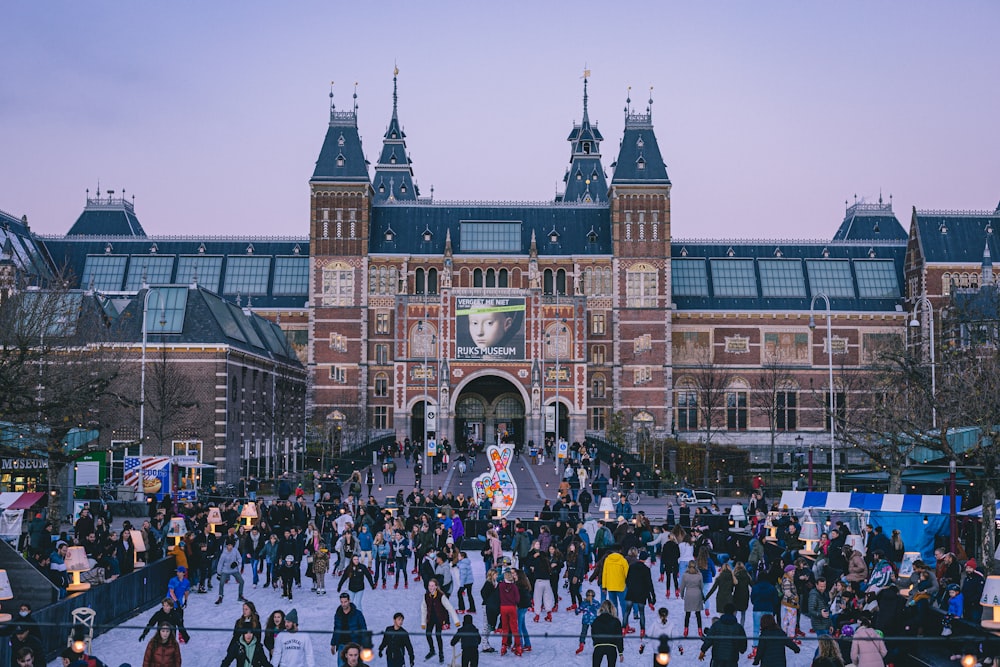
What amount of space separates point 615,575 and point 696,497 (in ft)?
82.4

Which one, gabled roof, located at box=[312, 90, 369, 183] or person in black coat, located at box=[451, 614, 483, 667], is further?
gabled roof, located at box=[312, 90, 369, 183]

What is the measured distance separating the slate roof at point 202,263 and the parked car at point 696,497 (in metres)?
38.2

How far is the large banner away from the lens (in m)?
68.4

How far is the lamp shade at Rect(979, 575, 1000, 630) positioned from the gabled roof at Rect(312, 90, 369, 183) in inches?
2392

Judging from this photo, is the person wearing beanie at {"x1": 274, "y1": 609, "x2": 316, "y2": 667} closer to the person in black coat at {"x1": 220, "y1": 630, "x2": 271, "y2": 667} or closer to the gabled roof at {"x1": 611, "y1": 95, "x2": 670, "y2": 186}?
the person in black coat at {"x1": 220, "y1": 630, "x2": 271, "y2": 667}

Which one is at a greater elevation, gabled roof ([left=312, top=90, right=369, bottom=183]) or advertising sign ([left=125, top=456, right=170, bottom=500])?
gabled roof ([left=312, top=90, right=369, bottom=183])

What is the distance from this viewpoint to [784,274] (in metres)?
76.8

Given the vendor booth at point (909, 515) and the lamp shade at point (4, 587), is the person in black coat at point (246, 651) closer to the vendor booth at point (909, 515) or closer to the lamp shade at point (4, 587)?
the lamp shade at point (4, 587)

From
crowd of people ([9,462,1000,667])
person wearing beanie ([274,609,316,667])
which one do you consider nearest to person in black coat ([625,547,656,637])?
crowd of people ([9,462,1000,667])

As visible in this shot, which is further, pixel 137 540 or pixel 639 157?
pixel 639 157

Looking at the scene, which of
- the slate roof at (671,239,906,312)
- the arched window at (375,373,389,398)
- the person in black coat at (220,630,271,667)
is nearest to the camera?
A: the person in black coat at (220,630,271,667)

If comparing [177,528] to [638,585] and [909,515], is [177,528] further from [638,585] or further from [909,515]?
[909,515]

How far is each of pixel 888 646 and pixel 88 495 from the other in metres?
31.6

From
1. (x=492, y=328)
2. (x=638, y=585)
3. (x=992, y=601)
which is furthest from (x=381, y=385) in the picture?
(x=992, y=601)
